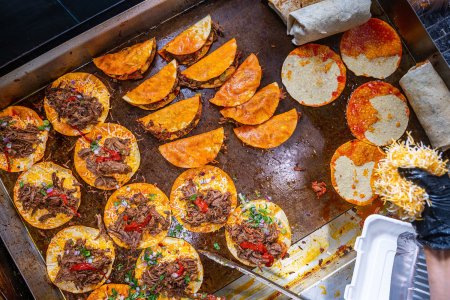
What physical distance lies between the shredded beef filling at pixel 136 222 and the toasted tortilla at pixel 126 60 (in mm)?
1872

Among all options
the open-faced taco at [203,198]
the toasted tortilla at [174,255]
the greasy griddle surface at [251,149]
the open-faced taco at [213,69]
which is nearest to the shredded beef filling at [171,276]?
the toasted tortilla at [174,255]

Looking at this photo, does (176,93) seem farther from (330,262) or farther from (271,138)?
(330,262)

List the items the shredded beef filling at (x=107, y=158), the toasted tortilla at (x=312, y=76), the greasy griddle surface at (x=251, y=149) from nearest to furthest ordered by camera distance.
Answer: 1. the shredded beef filling at (x=107, y=158)
2. the greasy griddle surface at (x=251, y=149)
3. the toasted tortilla at (x=312, y=76)

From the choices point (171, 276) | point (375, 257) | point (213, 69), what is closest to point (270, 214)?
point (375, 257)

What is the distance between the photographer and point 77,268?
5.86 metres

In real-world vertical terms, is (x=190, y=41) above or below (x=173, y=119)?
above

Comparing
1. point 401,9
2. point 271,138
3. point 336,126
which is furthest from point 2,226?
point 401,9

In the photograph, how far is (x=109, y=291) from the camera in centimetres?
600

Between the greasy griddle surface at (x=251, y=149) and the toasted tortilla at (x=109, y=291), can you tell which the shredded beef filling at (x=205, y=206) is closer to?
the greasy griddle surface at (x=251, y=149)

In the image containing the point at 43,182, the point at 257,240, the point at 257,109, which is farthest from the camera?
the point at 257,109

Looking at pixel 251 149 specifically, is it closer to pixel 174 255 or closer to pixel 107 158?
pixel 174 255

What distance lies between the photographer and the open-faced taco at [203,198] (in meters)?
6.07

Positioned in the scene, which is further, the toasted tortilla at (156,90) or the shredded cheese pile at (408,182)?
the toasted tortilla at (156,90)

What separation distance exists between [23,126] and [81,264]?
220 centimetres
